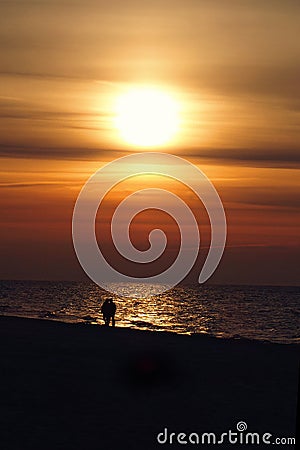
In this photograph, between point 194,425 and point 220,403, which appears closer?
point 194,425

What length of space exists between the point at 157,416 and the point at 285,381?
5.39 metres

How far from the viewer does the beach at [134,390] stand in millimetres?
16008

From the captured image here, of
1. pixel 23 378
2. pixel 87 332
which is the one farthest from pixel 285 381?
pixel 87 332

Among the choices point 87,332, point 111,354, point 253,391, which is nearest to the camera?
point 253,391

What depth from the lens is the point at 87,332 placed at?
31766mm

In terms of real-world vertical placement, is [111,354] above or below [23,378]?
above

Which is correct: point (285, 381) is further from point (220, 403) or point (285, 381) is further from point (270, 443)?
point (270, 443)

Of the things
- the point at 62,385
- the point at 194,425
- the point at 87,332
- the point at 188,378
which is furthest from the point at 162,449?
the point at 87,332

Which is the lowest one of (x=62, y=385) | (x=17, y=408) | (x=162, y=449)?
(x=162, y=449)

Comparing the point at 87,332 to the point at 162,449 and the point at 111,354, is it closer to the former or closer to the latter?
the point at 111,354

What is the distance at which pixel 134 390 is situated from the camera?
65.4 feet

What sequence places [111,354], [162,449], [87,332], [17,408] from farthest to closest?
[87,332]
[111,354]
[17,408]
[162,449]

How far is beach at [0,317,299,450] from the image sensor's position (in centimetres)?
1601

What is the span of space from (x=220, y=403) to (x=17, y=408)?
4645mm
